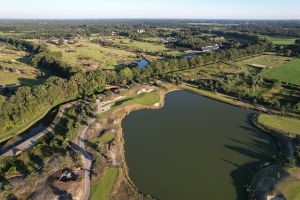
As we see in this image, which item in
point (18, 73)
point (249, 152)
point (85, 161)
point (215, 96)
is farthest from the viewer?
point (18, 73)

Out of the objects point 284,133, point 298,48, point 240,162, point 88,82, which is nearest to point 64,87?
point 88,82

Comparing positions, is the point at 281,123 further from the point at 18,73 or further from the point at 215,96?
the point at 18,73

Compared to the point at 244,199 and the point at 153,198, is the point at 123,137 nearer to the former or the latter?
the point at 153,198

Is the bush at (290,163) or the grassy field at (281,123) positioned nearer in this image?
the bush at (290,163)

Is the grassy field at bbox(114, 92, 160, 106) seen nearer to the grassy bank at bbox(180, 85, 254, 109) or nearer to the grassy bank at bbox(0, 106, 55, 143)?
the grassy bank at bbox(180, 85, 254, 109)

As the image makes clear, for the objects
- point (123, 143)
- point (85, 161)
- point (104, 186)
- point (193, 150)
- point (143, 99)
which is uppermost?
point (143, 99)

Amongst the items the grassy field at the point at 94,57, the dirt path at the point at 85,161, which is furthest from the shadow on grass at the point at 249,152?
the grassy field at the point at 94,57

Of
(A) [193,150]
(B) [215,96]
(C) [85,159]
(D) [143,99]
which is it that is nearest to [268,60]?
(B) [215,96]

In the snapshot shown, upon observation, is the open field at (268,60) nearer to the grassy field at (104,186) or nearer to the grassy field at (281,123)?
the grassy field at (281,123)
